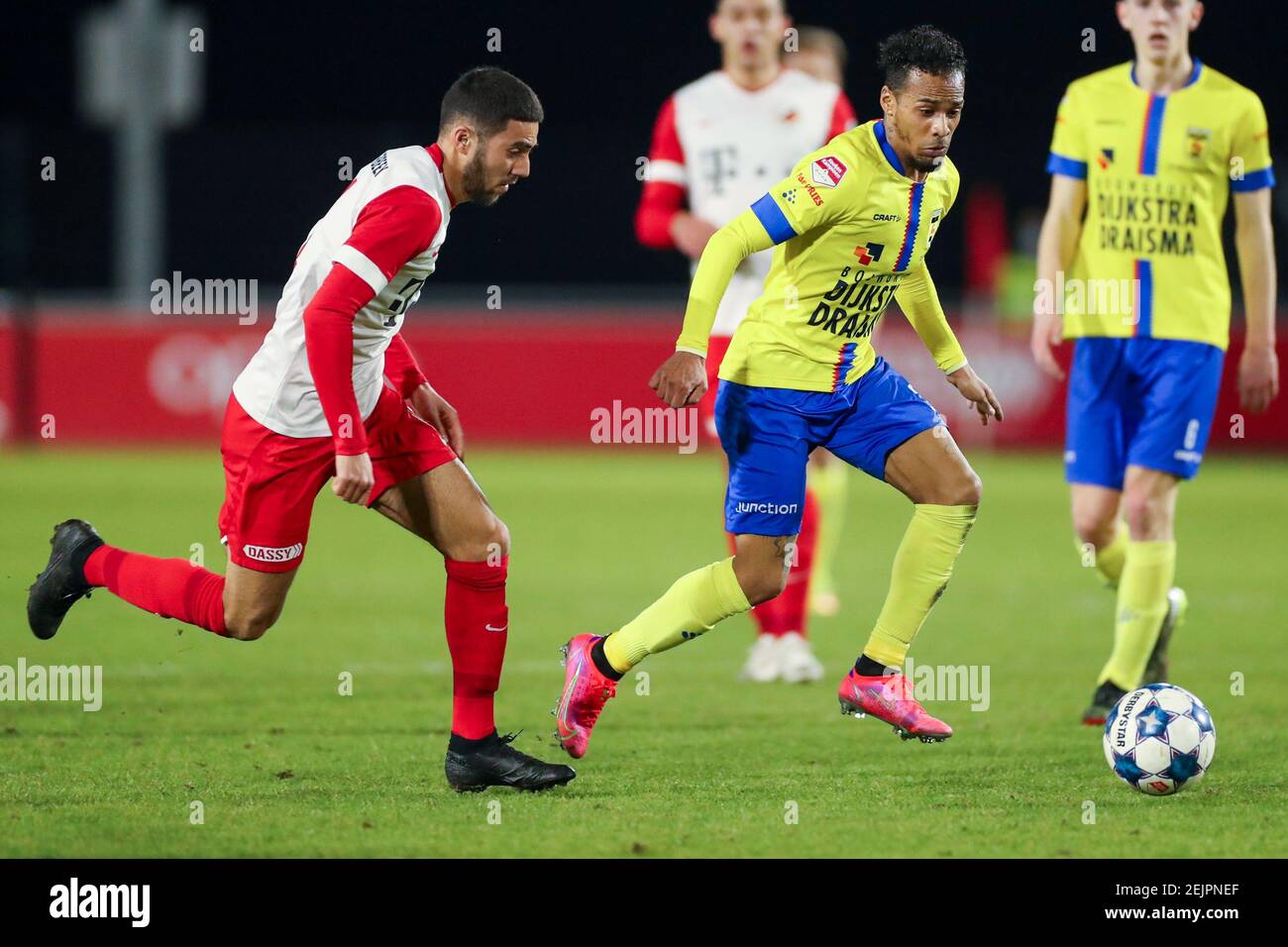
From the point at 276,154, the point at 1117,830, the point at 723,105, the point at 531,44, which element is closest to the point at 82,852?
the point at 1117,830

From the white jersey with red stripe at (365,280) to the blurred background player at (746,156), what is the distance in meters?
2.31

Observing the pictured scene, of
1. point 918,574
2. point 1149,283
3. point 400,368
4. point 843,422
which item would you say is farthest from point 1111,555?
point 400,368

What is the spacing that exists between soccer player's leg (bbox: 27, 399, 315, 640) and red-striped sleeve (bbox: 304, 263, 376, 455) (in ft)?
1.56

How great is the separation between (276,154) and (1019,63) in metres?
10.6

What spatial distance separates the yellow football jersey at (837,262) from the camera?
5188 millimetres

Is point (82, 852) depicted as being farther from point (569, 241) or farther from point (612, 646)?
point (569, 241)

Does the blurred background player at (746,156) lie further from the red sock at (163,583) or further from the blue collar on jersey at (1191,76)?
the red sock at (163,583)

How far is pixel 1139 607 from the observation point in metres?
6.27

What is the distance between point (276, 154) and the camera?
20.0 metres

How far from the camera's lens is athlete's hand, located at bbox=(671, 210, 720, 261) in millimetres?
7082

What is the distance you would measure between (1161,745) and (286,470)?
2570 millimetres

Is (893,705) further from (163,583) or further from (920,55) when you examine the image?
(163,583)

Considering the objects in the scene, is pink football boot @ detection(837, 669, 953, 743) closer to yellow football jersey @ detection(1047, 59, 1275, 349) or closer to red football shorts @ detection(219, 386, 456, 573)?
red football shorts @ detection(219, 386, 456, 573)

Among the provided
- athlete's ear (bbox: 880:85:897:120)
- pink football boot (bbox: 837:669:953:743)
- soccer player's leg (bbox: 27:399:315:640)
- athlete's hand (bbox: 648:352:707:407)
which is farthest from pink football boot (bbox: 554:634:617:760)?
athlete's ear (bbox: 880:85:897:120)
